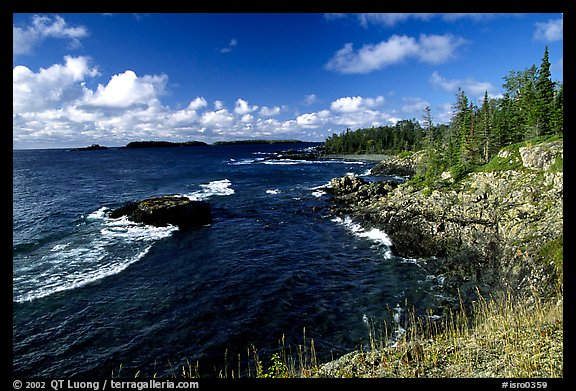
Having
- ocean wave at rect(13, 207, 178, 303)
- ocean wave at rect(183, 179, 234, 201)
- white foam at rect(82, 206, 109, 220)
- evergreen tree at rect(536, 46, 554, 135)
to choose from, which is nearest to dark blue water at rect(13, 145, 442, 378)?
ocean wave at rect(13, 207, 178, 303)

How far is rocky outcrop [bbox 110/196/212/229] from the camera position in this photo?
36156mm

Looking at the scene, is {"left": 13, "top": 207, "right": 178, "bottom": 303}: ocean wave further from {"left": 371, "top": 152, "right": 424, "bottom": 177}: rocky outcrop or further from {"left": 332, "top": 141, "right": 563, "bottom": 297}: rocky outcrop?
{"left": 371, "top": 152, "right": 424, "bottom": 177}: rocky outcrop

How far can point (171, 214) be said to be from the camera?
36.5 meters

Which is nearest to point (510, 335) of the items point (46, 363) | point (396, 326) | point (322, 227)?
point (396, 326)

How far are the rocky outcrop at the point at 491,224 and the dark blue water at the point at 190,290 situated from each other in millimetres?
2376

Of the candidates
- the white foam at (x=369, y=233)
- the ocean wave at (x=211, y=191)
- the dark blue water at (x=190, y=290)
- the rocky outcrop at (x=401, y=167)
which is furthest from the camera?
the rocky outcrop at (x=401, y=167)

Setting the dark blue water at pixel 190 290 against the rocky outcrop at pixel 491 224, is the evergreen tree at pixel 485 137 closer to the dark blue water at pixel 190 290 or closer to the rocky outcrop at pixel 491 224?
the rocky outcrop at pixel 491 224

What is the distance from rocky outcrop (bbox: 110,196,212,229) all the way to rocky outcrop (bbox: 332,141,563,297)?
19799mm

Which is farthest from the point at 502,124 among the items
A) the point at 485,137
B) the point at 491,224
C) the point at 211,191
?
the point at 211,191

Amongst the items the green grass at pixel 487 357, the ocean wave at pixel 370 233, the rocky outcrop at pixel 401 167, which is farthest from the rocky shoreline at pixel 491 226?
the rocky outcrop at pixel 401 167

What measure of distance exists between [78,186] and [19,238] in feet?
136

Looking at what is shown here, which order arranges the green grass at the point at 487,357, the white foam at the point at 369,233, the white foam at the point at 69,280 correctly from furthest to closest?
the white foam at the point at 369,233
the white foam at the point at 69,280
the green grass at the point at 487,357

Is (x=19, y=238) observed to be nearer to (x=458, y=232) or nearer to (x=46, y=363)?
(x=46, y=363)

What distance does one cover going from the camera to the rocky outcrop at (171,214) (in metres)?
36.2
